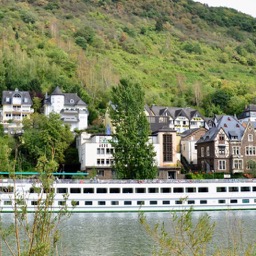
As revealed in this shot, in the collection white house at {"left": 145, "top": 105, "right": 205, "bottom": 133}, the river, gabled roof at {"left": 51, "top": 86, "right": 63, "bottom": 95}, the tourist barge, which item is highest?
gabled roof at {"left": 51, "top": 86, "right": 63, "bottom": 95}

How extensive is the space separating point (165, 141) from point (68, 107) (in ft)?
56.6

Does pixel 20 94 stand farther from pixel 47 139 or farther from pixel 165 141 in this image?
pixel 165 141

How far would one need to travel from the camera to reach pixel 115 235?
1217 inches

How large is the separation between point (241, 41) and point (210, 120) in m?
88.9

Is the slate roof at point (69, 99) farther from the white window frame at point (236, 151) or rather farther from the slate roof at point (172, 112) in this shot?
the white window frame at point (236, 151)

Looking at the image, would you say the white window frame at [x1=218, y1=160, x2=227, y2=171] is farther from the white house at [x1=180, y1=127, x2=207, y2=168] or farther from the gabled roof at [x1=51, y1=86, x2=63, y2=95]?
the gabled roof at [x1=51, y1=86, x2=63, y2=95]

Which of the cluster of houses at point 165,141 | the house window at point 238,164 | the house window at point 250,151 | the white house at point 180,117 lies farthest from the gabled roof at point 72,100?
the house window at point 250,151

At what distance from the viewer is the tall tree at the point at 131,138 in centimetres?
5144

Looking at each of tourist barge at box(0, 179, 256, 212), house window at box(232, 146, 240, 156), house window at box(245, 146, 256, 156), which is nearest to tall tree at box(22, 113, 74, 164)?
tourist barge at box(0, 179, 256, 212)

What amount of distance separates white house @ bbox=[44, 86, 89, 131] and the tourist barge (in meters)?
25.4

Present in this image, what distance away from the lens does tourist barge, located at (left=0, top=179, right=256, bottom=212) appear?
4812 cm

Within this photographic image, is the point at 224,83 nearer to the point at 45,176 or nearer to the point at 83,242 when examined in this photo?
the point at 83,242

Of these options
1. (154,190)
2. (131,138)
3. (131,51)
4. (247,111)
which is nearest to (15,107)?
(131,138)

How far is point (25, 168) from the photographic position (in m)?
61.1
